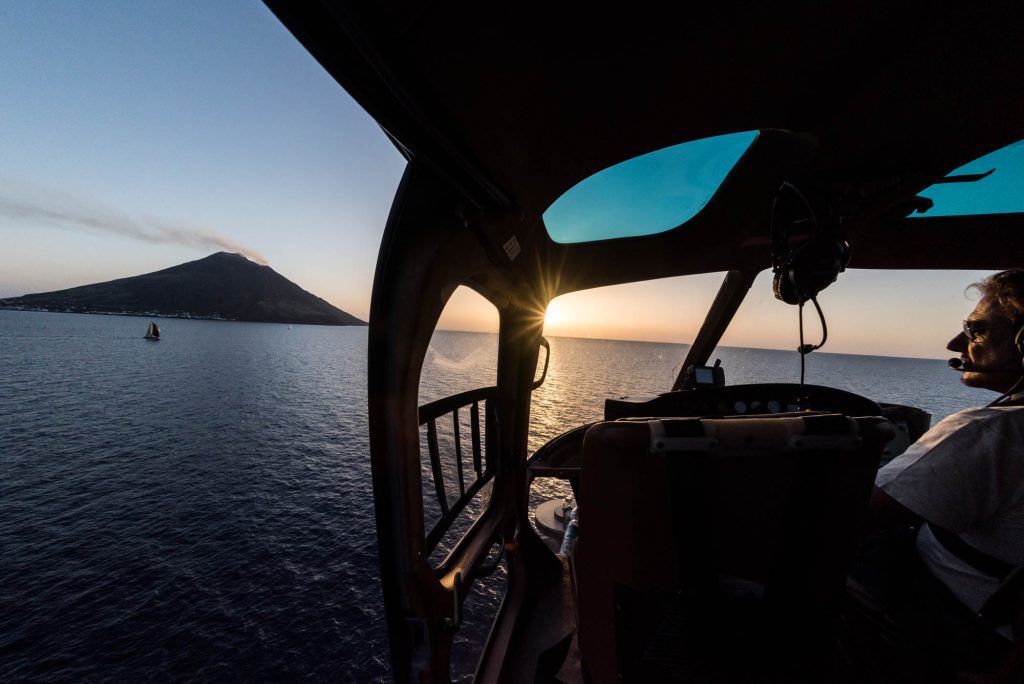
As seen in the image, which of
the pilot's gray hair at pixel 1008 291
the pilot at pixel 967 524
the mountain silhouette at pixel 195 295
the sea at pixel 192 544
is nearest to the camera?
the pilot at pixel 967 524

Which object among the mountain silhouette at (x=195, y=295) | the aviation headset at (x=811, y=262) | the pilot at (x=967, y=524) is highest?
the mountain silhouette at (x=195, y=295)

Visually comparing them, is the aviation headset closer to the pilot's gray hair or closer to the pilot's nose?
the pilot's gray hair

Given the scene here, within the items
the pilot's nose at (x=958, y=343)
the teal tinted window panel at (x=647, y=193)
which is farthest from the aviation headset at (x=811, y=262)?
the pilot's nose at (x=958, y=343)

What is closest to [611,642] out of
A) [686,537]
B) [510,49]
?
[686,537]

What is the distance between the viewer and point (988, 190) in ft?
7.69

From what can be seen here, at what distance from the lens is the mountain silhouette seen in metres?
111

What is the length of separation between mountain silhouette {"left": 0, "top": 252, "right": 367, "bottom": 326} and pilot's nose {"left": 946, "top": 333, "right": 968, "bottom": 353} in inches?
4656

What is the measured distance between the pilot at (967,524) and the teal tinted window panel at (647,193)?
4.52ft

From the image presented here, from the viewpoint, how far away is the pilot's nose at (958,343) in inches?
76.9

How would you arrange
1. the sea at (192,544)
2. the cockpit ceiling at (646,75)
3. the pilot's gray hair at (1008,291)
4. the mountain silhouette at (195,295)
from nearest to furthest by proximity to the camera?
the cockpit ceiling at (646,75) < the pilot's gray hair at (1008,291) < the sea at (192,544) < the mountain silhouette at (195,295)

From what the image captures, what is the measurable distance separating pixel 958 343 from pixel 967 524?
133 centimetres

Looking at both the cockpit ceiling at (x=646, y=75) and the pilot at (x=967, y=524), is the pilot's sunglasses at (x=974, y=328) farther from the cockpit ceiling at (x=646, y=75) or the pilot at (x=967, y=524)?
the cockpit ceiling at (x=646, y=75)

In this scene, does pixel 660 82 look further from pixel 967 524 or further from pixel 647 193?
pixel 967 524

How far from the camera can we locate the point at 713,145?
77.5 inches
